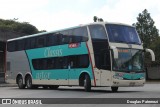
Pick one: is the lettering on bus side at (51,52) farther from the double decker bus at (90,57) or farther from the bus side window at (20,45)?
the bus side window at (20,45)

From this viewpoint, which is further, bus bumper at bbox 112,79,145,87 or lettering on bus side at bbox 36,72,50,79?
lettering on bus side at bbox 36,72,50,79

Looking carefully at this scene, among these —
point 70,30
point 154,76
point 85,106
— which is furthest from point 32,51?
point 154,76

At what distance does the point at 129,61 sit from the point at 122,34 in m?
1.65

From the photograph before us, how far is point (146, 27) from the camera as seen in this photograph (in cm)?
8638

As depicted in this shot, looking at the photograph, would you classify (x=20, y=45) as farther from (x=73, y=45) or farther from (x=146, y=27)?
(x=146, y=27)

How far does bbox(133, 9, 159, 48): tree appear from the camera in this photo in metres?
84.6

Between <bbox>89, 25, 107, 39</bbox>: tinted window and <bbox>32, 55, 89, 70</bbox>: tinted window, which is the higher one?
<bbox>89, 25, 107, 39</bbox>: tinted window

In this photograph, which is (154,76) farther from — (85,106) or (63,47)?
(85,106)

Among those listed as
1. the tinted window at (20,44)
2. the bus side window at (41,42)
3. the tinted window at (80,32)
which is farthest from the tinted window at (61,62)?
the tinted window at (20,44)

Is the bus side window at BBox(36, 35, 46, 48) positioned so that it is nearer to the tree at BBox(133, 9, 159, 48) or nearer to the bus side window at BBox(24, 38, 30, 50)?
the bus side window at BBox(24, 38, 30, 50)

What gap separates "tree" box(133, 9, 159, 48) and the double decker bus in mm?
57563

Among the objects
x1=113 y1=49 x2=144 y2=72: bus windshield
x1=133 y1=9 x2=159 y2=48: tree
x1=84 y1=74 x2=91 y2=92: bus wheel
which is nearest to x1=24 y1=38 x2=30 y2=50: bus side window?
x1=84 y1=74 x2=91 y2=92: bus wheel

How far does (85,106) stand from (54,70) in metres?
13.0

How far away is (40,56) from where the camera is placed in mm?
28547
